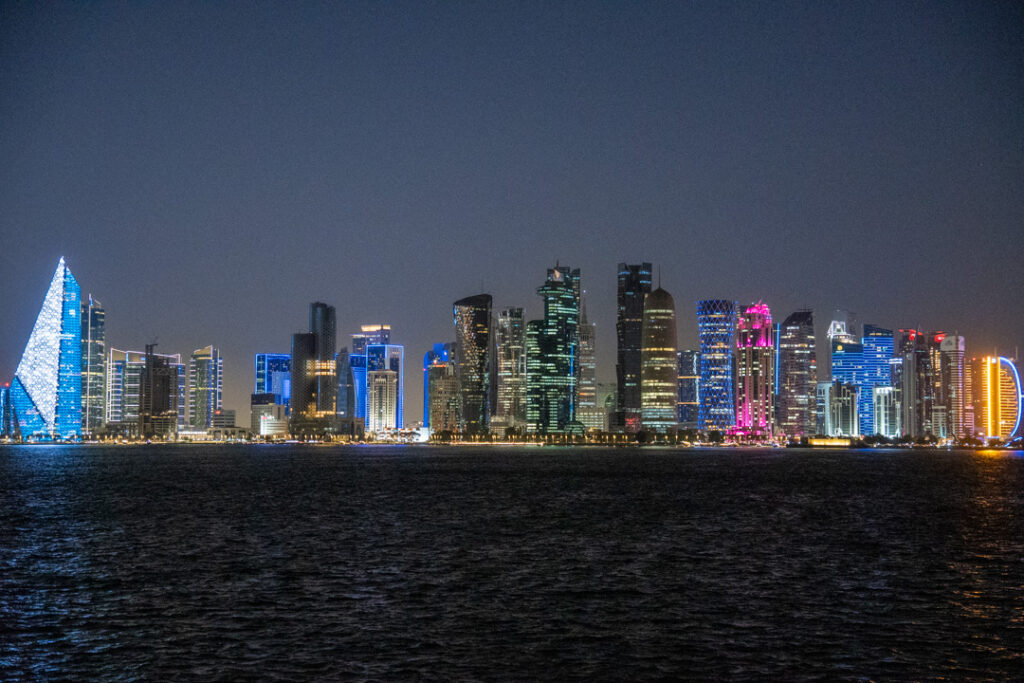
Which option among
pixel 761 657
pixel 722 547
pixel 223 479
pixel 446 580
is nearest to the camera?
pixel 761 657

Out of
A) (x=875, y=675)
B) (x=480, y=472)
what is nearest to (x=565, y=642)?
(x=875, y=675)

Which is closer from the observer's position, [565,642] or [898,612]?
[565,642]

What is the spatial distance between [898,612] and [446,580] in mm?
21862

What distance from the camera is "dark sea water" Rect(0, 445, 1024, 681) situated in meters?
36.9

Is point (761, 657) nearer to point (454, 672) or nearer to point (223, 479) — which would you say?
point (454, 672)

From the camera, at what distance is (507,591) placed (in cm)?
5116

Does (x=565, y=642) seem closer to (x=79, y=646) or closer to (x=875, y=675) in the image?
(x=875, y=675)

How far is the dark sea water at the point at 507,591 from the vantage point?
3691 centimetres

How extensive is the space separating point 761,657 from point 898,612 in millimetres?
11496

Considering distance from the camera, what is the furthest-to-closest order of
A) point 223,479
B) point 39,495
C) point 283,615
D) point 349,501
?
point 223,479 < point 39,495 < point 349,501 < point 283,615

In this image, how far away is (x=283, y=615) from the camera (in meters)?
44.0

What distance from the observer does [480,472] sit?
18988 centimetres

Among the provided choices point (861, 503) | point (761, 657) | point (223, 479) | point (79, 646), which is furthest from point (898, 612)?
point (223, 479)

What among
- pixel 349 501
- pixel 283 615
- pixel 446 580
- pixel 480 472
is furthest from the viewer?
pixel 480 472
